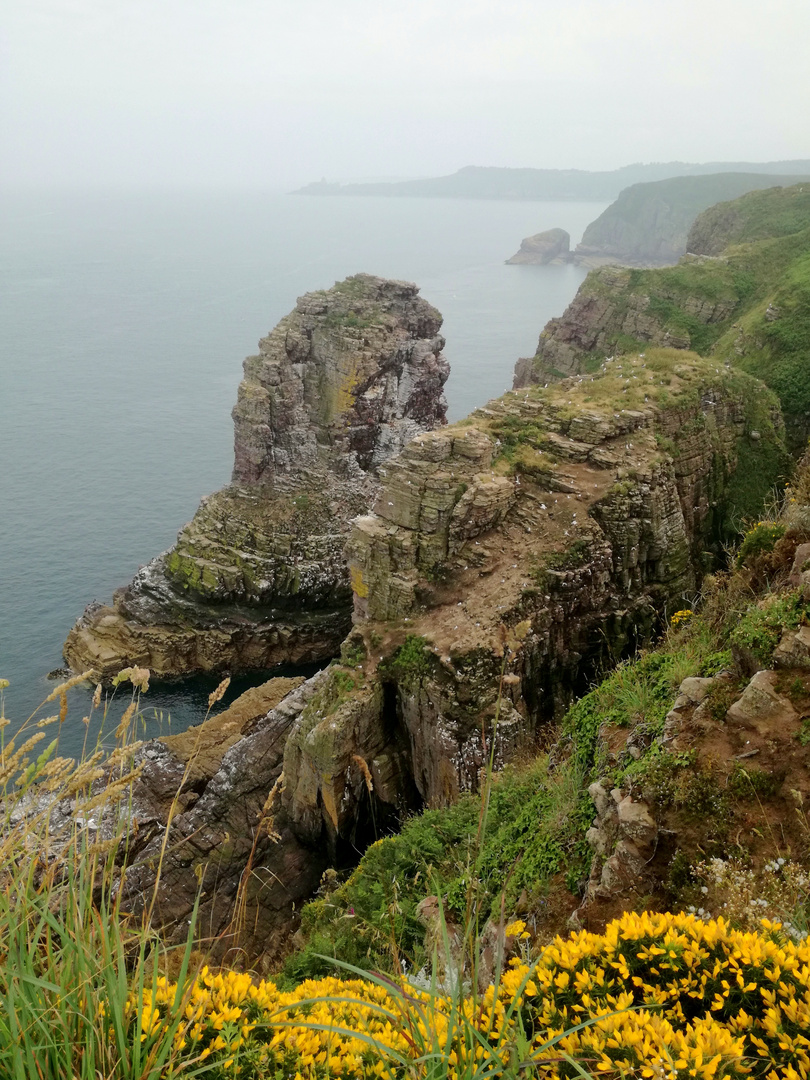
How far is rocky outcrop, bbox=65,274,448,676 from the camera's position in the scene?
43.9m

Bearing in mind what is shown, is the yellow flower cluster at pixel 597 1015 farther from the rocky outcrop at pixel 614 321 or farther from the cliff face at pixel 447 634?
the rocky outcrop at pixel 614 321

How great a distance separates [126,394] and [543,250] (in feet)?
466

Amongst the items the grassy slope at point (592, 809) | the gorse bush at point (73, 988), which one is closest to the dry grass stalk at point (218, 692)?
the gorse bush at point (73, 988)

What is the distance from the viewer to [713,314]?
5319 centimetres

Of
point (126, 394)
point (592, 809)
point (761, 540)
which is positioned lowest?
point (126, 394)

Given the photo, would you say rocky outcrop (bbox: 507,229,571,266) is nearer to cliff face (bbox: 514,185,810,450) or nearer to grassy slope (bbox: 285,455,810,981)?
cliff face (bbox: 514,185,810,450)

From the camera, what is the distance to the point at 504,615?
2148 cm

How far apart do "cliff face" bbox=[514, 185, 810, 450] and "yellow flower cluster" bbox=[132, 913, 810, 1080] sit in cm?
4151

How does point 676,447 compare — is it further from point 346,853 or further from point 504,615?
point 346,853

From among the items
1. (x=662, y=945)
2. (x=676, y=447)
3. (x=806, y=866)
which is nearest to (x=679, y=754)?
(x=806, y=866)

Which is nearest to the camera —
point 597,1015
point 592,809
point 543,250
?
point 597,1015

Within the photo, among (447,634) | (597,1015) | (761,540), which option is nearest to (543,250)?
(447,634)

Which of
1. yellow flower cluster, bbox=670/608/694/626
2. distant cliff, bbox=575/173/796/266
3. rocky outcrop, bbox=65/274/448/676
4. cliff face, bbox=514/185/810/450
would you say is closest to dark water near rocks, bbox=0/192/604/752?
rocky outcrop, bbox=65/274/448/676

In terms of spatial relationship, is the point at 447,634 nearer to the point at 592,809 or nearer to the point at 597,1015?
the point at 592,809
